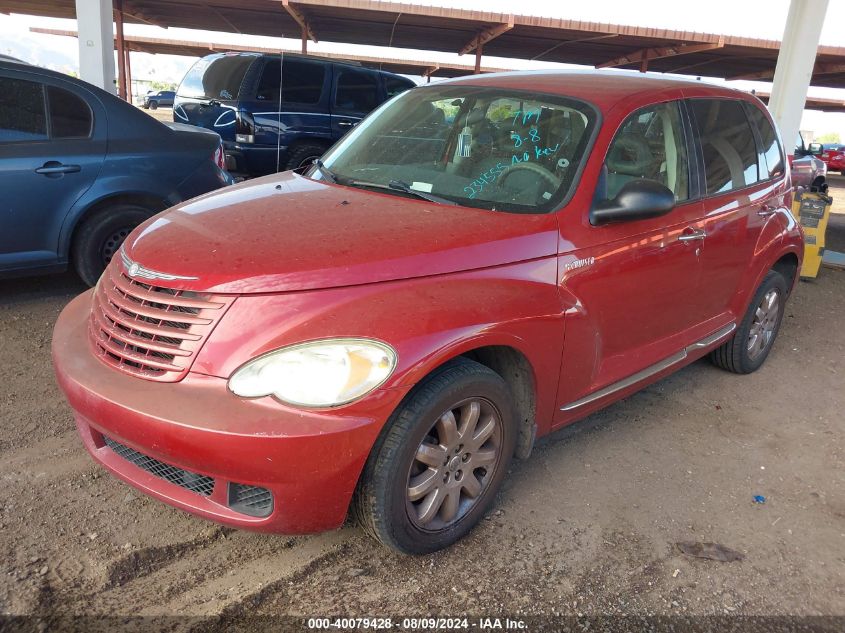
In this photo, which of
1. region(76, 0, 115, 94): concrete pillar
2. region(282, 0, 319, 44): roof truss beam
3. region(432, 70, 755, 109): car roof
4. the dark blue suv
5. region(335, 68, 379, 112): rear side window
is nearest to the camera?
region(432, 70, 755, 109): car roof

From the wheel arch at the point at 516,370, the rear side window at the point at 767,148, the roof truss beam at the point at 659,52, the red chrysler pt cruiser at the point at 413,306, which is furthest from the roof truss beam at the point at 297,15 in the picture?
the wheel arch at the point at 516,370

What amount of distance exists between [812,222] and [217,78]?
303 inches

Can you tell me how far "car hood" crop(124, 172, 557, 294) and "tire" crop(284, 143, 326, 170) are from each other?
22.1 feet

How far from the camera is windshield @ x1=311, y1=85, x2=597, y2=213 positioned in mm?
3041

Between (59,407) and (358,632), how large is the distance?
2255 mm

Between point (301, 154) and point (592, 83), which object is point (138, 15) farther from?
point (592, 83)

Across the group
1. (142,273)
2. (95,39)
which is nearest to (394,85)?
(95,39)

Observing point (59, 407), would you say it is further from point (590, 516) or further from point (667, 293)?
point (667, 293)

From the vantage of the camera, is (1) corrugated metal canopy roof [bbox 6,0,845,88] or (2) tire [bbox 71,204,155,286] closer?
(2) tire [bbox 71,204,155,286]

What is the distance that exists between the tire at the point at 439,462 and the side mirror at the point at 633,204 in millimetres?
877

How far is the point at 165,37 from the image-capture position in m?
27.2

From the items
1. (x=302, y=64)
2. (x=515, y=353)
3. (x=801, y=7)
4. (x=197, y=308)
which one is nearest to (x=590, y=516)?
(x=515, y=353)

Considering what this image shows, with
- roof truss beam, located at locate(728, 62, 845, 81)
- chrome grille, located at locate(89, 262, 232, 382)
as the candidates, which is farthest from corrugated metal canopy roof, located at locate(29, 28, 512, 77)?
chrome grille, located at locate(89, 262, 232, 382)

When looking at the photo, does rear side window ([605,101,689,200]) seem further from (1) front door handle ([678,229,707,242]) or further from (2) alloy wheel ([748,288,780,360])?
(2) alloy wheel ([748,288,780,360])
